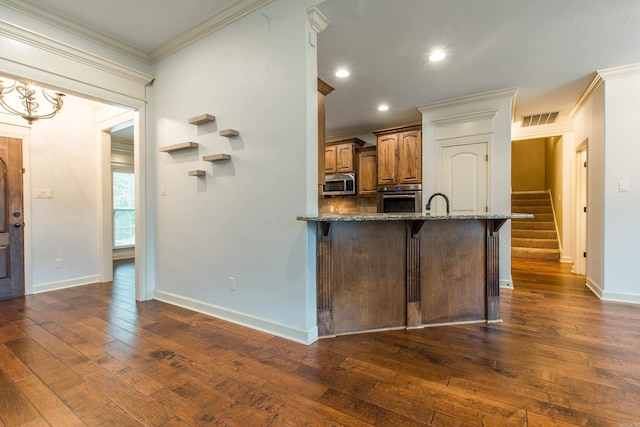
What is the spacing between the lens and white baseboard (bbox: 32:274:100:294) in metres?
3.68

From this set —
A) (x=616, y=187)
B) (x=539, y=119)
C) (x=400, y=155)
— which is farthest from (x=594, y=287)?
(x=400, y=155)

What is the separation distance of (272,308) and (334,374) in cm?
80

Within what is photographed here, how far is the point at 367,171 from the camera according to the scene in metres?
5.45

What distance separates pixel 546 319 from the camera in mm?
2686

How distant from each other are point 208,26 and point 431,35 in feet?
6.84

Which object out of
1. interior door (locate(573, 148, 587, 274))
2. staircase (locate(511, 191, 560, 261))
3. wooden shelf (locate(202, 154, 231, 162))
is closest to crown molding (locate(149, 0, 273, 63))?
wooden shelf (locate(202, 154, 231, 162))

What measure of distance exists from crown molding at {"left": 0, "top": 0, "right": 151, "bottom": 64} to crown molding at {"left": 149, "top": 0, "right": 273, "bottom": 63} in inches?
6.9

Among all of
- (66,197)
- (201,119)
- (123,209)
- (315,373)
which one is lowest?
(315,373)

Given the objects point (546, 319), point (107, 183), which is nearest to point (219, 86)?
point (107, 183)

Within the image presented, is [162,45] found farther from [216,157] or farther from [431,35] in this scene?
[431,35]

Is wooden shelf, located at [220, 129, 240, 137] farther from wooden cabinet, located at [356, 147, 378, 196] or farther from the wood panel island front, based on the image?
wooden cabinet, located at [356, 147, 378, 196]

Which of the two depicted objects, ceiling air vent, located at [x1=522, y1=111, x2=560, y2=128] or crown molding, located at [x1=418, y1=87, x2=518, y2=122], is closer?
crown molding, located at [x1=418, y1=87, x2=518, y2=122]

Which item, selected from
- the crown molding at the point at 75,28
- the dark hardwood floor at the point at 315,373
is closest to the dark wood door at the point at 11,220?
the dark hardwood floor at the point at 315,373

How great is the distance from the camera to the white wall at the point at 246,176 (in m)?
2.23
